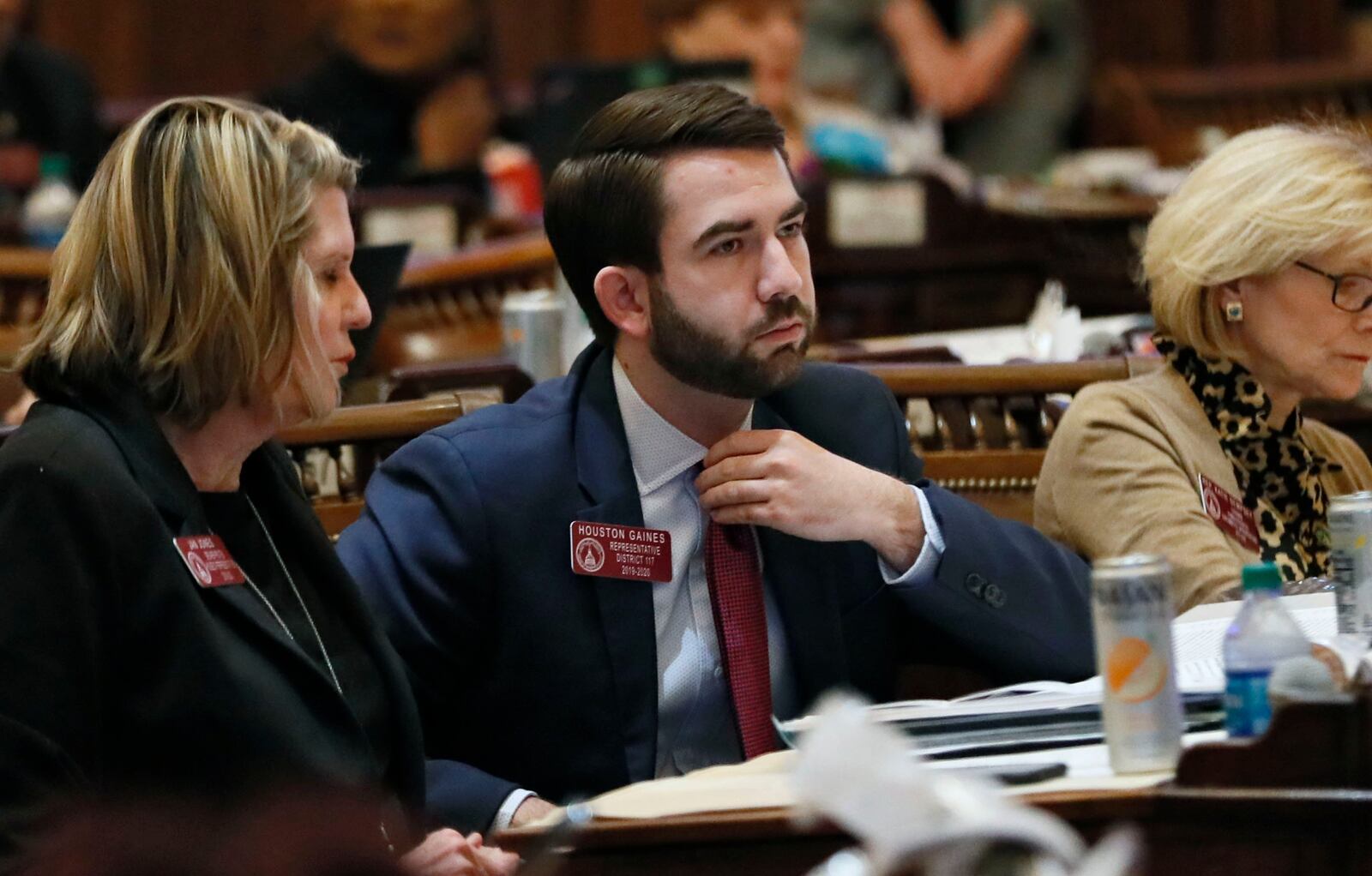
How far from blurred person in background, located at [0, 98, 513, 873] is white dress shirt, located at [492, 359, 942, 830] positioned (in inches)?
12.4

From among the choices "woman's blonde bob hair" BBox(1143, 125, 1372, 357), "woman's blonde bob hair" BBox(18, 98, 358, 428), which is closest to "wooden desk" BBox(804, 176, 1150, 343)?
"woman's blonde bob hair" BBox(1143, 125, 1372, 357)

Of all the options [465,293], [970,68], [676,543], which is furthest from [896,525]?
[970,68]

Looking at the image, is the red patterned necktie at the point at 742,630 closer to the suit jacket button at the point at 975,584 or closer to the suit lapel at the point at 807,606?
the suit lapel at the point at 807,606

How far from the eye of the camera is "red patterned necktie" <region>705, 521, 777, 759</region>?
2.11 metres

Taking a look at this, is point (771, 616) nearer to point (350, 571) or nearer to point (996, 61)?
point (350, 571)

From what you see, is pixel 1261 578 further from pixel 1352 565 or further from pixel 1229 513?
pixel 1229 513

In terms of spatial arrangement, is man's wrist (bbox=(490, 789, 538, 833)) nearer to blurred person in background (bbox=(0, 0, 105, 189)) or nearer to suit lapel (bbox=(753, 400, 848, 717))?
suit lapel (bbox=(753, 400, 848, 717))

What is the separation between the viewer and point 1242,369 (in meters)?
2.51

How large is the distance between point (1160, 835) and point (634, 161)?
1027 mm

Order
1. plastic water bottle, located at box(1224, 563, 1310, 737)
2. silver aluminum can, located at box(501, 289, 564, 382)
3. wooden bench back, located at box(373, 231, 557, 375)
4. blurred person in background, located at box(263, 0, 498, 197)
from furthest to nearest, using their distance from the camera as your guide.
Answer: blurred person in background, located at box(263, 0, 498, 197), wooden bench back, located at box(373, 231, 557, 375), silver aluminum can, located at box(501, 289, 564, 382), plastic water bottle, located at box(1224, 563, 1310, 737)

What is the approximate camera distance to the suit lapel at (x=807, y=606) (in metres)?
2.15

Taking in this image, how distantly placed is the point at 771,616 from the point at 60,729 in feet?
2.68

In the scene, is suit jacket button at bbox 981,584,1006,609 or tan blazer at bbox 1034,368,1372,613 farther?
tan blazer at bbox 1034,368,1372,613

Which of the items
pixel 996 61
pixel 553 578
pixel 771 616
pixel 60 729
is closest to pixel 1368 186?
pixel 771 616
